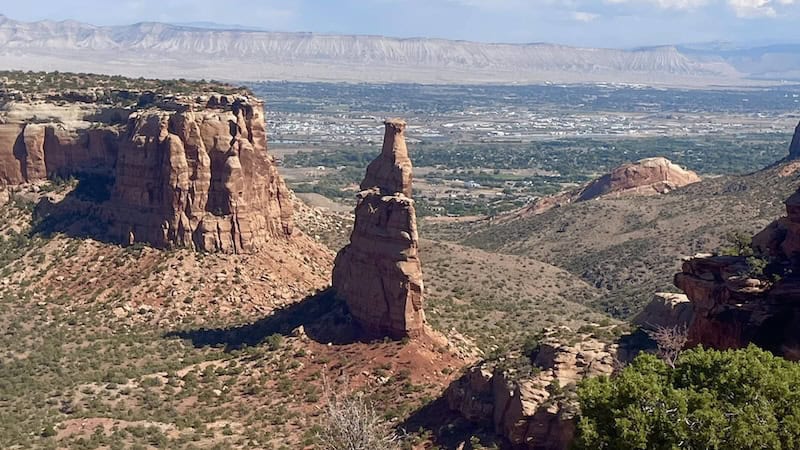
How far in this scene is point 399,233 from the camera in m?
45.2

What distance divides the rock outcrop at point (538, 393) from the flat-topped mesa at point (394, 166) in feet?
47.4

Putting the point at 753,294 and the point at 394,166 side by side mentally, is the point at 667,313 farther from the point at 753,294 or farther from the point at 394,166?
the point at 394,166

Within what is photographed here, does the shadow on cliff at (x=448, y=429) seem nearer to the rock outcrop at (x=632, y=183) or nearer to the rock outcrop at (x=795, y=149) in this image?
the rock outcrop at (x=795, y=149)

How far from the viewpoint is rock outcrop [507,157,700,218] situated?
113750 millimetres

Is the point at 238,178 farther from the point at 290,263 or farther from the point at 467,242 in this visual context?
the point at 467,242

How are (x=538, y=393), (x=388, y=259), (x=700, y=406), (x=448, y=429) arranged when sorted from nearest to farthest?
(x=700, y=406)
(x=538, y=393)
(x=448, y=429)
(x=388, y=259)

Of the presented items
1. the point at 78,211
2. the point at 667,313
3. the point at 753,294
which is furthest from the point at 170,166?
the point at 753,294

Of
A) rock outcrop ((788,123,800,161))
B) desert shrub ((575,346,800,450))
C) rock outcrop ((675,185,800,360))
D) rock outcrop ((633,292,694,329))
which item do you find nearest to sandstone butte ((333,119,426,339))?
rock outcrop ((633,292,694,329))

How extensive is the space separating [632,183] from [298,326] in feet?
248

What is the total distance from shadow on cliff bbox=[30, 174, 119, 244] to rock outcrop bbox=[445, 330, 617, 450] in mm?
31021

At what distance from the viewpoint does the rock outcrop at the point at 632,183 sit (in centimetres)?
A: 11375

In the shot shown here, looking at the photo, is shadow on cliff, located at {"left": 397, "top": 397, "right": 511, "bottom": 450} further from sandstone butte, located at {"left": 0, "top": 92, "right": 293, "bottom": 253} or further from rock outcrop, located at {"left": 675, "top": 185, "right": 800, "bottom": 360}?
sandstone butte, located at {"left": 0, "top": 92, "right": 293, "bottom": 253}

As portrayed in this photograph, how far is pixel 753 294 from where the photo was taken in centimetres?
2983

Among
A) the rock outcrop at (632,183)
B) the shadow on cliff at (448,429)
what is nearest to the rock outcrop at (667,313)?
the shadow on cliff at (448,429)
